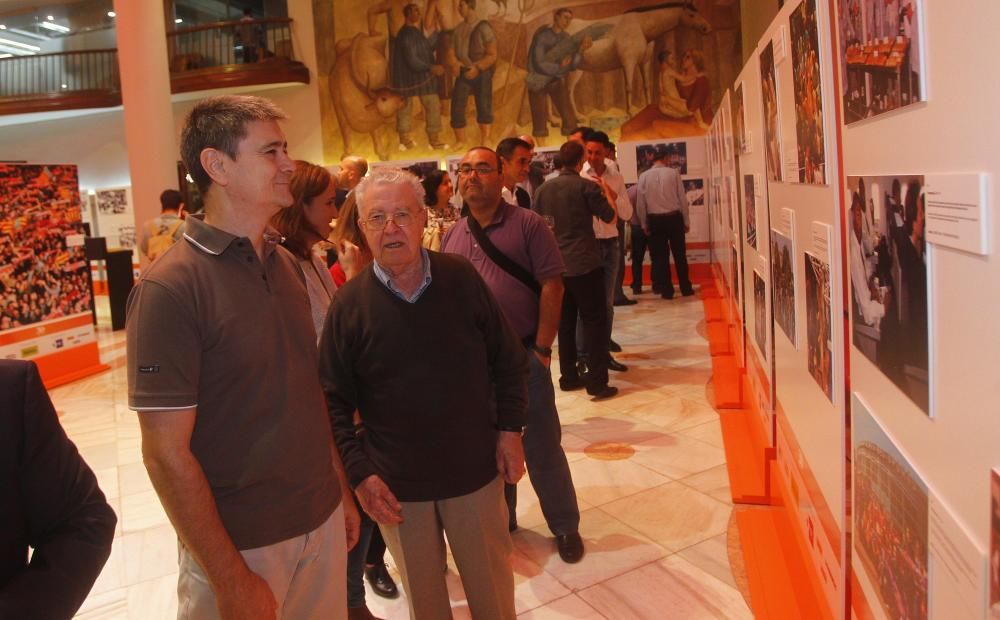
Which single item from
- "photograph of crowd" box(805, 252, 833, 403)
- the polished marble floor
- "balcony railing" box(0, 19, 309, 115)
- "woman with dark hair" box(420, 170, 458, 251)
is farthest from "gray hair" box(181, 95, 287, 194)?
"balcony railing" box(0, 19, 309, 115)

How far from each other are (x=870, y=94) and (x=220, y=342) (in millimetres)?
1469

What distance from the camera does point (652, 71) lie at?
1537 centimetres

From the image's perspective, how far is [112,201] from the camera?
18812 millimetres

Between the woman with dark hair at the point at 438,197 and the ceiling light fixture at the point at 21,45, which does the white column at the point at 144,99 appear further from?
the ceiling light fixture at the point at 21,45

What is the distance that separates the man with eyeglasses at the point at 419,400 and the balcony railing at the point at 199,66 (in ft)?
51.9

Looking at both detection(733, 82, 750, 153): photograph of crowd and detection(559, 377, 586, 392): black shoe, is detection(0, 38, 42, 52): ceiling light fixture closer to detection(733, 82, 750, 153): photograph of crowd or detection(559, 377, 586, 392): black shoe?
detection(559, 377, 586, 392): black shoe

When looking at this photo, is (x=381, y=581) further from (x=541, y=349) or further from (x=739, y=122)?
(x=739, y=122)

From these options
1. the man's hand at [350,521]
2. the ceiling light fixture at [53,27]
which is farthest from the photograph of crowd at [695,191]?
the ceiling light fixture at [53,27]

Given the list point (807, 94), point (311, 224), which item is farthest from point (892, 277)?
point (311, 224)

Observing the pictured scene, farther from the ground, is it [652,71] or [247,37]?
[247,37]

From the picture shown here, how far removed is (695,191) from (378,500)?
1287 centimetres

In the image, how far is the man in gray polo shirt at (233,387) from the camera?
1.73 m

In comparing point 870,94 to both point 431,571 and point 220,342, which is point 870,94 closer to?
point 220,342

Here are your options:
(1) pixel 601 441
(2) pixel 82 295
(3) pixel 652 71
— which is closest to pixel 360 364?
(1) pixel 601 441
